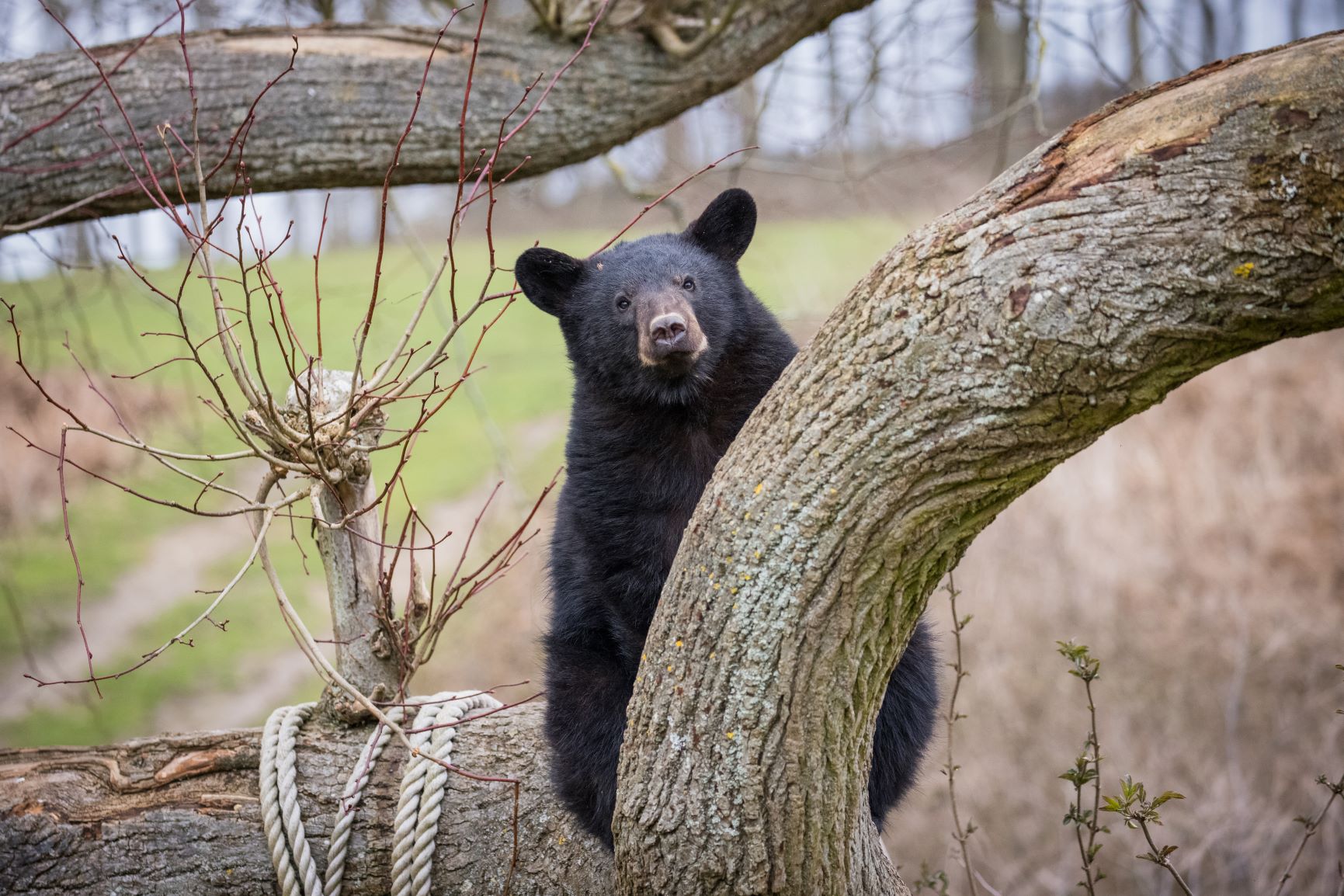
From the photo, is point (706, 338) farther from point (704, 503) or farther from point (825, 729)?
point (825, 729)

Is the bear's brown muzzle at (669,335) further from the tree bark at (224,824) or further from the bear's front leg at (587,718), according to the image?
the tree bark at (224,824)

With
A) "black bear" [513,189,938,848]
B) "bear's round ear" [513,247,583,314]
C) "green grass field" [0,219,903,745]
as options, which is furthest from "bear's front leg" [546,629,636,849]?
"green grass field" [0,219,903,745]

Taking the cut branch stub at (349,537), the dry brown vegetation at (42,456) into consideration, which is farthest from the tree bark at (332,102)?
the dry brown vegetation at (42,456)

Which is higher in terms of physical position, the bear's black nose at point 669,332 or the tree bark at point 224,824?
the bear's black nose at point 669,332

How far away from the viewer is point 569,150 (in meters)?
4.55

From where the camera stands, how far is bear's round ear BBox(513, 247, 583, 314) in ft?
12.8

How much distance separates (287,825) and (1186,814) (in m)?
6.97

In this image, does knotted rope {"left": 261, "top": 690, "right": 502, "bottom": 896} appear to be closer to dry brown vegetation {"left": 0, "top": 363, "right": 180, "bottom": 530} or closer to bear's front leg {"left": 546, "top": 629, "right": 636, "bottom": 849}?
bear's front leg {"left": 546, "top": 629, "right": 636, "bottom": 849}

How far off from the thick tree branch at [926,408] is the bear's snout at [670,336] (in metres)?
1.16

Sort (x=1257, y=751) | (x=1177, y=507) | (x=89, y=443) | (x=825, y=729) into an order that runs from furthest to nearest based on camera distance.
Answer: (x=89, y=443) < (x=1177, y=507) < (x=1257, y=751) < (x=825, y=729)

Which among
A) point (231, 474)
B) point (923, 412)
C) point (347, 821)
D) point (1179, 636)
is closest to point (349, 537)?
point (347, 821)

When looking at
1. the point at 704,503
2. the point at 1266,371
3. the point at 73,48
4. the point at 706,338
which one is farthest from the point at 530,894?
the point at 1266,371

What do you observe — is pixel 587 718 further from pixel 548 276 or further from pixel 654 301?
pixel 548 276

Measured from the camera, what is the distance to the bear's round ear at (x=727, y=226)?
399 centimetres
